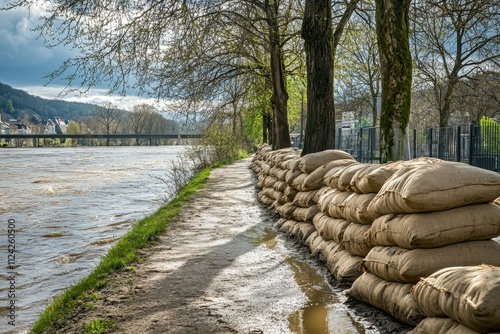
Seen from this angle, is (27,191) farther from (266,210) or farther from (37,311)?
(37,311)

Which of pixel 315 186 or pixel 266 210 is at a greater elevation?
pixel 315 186

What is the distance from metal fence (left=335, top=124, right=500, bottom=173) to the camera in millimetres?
14062

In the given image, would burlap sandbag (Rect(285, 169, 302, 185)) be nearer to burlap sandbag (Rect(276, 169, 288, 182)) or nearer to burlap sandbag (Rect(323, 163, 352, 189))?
burlap sandbag (Rect(276, 169, 288, 182))

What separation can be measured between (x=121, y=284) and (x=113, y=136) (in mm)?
114907

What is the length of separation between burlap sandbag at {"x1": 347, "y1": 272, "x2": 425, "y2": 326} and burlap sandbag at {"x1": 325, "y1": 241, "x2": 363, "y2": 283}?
0.36m

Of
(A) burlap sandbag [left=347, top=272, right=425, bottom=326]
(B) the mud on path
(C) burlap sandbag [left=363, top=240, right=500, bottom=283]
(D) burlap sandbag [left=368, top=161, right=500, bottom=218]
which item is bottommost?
(B) the mud on path

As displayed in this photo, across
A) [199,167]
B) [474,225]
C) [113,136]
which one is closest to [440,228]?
[474,225]

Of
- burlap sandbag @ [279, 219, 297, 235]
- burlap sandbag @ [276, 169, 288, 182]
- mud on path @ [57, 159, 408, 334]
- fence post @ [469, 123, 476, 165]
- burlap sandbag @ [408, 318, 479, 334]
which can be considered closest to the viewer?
burlap sandbag @ [408, 318, 479, 334]

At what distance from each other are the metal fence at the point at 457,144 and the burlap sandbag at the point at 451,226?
7.39 m

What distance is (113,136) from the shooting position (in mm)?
117875

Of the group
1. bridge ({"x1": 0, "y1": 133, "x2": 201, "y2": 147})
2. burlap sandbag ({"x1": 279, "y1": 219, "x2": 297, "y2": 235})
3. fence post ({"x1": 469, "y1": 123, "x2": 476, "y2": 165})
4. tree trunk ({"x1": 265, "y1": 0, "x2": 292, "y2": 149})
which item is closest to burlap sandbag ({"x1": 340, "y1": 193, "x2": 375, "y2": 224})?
burlap sandbag ({"x1": 279, "y1": 219, "x2": 297, "y2": 235})

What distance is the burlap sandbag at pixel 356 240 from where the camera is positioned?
5.31 metres

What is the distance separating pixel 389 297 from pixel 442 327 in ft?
4.11

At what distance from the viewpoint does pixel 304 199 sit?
835 cm
